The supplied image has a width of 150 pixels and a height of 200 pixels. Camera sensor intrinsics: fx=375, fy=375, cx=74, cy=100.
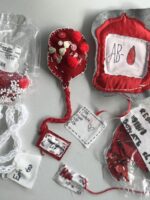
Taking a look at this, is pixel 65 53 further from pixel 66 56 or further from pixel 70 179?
pixel 70 179

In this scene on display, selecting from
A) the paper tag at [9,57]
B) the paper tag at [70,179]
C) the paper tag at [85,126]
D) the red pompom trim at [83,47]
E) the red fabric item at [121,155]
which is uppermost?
the red pompom trim at [83,47]

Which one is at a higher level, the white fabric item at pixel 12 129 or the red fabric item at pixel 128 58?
the red fabric item at pixel 128 58

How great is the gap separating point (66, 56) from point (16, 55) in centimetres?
16

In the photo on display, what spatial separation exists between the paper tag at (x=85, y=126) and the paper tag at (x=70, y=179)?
100 mm

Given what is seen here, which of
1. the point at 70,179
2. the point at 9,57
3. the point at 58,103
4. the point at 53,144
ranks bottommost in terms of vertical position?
the point at 70,179

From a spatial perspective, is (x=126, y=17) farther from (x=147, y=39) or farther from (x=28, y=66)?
(x=28, y=66)

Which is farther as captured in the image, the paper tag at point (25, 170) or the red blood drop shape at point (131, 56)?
the red blood drop shape at point (131, 56)

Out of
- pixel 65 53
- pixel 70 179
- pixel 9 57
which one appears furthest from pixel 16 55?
pixel 70 179

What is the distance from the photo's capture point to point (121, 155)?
125 cm

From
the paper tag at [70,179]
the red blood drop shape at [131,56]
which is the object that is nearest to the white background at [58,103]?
the paper tag at [70,179]

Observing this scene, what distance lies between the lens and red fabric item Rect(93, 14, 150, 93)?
1.25m

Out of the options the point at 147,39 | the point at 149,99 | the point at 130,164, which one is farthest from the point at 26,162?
the point at 147,39

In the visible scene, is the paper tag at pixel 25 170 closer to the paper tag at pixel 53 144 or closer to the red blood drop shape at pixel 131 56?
the paper tag at pixel 53 144

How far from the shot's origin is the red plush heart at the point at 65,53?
1211mm
